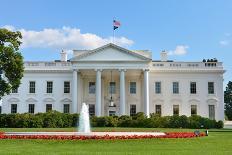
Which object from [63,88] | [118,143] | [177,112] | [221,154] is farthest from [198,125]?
[221,154]

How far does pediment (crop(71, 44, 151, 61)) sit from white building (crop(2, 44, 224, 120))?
1.59 meters

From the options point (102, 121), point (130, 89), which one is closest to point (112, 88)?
point (130, 89)

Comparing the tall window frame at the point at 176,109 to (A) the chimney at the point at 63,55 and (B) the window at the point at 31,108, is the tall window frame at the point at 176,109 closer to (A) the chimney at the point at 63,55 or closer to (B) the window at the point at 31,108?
(A) the chimney at the point at 63,55

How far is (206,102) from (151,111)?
7.89 meters

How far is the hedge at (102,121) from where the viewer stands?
4462 centimetres

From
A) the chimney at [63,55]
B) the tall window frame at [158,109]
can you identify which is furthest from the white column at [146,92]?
the chimney at [63,55]

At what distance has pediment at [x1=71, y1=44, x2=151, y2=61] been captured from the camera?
176ft

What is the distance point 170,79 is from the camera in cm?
5681

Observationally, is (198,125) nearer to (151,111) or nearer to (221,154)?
(151,111)

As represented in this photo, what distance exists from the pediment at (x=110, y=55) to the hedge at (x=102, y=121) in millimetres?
9175

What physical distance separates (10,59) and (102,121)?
17.8 m

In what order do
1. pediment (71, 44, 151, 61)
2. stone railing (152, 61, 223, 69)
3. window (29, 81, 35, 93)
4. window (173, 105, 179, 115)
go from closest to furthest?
1. pediment (71, 44, 151, 61)
2. window (173, 105, 179, 115)
3. stone railing (152, 61, 223, 69)
4. window (29, 81, 35, 93)

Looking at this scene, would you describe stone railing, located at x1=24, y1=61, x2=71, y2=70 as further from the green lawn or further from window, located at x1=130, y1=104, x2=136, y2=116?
the green lawn

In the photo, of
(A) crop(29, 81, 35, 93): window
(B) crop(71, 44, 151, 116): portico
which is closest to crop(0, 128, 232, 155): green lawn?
(B) crop(71, 44, 151, 116): portico
